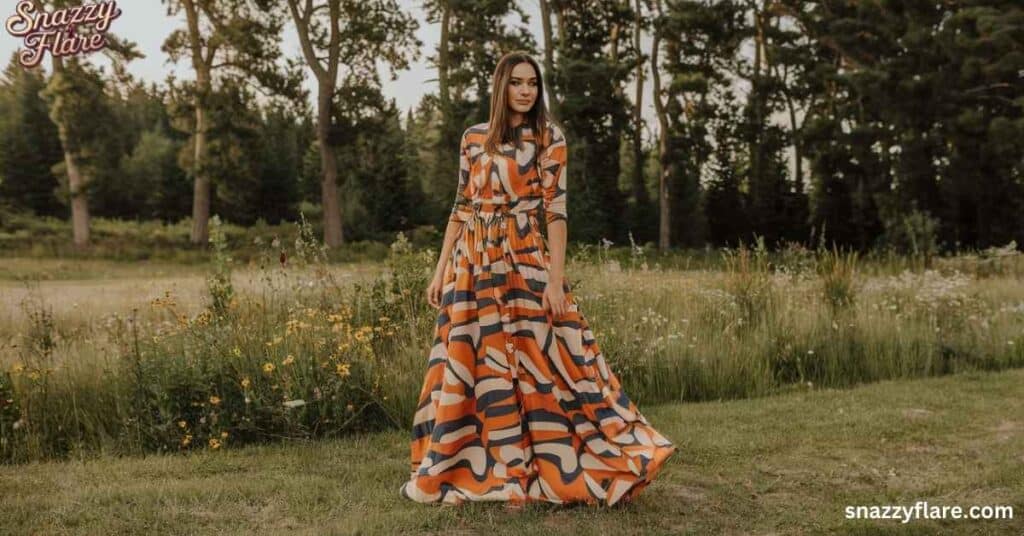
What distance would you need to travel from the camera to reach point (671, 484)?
169 inches

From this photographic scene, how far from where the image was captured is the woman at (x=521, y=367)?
374 cm

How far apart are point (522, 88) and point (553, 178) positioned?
1.33 ft

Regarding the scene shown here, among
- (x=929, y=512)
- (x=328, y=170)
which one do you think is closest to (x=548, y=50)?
(x=328, y=170)

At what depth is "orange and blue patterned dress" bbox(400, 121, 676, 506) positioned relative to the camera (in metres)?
3.73

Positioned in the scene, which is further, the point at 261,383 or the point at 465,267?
the point at 261,383

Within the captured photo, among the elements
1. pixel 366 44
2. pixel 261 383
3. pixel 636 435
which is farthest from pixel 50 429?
pixel 366 44

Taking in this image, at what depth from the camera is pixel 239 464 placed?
468 cm

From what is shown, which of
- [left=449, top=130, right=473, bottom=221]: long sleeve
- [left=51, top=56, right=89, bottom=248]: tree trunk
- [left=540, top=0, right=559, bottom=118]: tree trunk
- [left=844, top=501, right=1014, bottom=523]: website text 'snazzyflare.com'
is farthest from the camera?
[left=540, top=0, right=559, bottom=118]: tree trunk

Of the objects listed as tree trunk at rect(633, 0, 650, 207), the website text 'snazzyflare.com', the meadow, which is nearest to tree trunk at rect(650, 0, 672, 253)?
tree trunk at rect(633, 0, 650, 207)

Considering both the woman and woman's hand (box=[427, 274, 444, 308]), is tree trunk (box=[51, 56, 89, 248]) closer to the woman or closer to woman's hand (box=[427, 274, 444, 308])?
woman's hand (box=[427, 274, 444, 308])

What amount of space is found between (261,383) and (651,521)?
270 centimetres

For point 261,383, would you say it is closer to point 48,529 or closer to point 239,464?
point 239,464

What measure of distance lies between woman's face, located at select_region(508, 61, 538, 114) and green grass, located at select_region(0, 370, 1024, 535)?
1.72 meters

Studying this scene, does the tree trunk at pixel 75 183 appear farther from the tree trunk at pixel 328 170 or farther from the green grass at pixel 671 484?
the green grass at pixel 671 484
